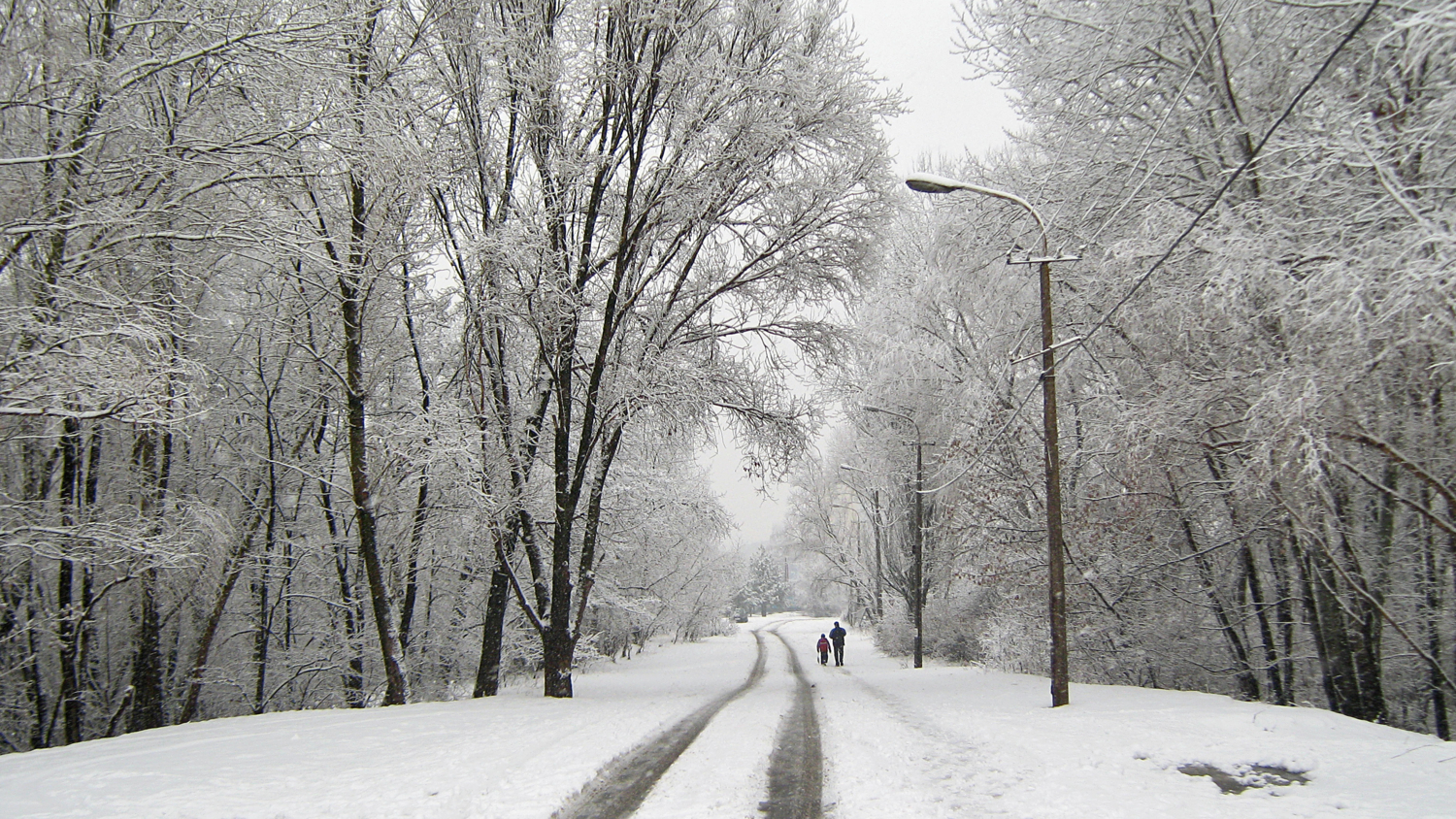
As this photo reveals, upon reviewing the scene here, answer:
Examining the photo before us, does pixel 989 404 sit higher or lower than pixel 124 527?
higher

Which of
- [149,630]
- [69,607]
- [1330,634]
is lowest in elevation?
[149,630]

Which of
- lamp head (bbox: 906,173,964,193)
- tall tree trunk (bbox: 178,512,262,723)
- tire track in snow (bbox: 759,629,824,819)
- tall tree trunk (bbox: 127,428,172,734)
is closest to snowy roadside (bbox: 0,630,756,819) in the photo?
tire track in snow (bbox: 759,629,824,819)

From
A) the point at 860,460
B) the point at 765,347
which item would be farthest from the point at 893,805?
the point at 860,460

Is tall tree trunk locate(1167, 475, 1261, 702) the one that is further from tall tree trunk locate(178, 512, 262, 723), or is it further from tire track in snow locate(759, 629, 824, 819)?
tall tree trunk locate(178, 512, 262, 723)

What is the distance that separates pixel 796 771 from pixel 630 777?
152 centimetres

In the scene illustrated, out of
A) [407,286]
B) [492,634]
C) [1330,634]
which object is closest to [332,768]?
[492,634]

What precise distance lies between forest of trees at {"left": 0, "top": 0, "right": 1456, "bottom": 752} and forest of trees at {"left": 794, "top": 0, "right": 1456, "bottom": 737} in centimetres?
8

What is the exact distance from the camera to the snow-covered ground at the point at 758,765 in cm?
505

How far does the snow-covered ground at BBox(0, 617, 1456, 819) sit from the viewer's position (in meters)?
5.05

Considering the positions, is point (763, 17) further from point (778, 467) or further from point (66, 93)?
point (66, 93)

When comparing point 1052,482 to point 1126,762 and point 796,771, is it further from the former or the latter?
point 796,771

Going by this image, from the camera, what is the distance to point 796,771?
21.4ft

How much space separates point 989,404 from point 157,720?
1670 cm

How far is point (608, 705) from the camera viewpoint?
36.6 ft
